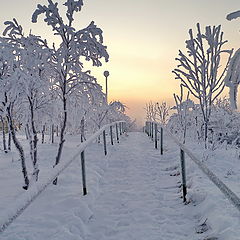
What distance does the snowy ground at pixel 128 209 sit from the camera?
350cm

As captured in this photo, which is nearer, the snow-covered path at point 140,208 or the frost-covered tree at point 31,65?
the snow-covered path at point 140,208

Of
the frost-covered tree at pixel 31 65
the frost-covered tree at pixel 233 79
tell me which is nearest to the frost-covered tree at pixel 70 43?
the frost-covered tree at pixel 31 65

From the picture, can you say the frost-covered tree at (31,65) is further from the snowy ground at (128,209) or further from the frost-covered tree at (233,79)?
the frost-covered tree at (233,79)

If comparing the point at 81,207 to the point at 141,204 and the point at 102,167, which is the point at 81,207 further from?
the point at 102,167

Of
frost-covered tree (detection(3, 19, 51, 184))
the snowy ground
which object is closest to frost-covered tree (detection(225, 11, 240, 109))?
the snowy ground

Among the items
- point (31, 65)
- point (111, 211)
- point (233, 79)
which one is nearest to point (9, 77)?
point (31, 65)

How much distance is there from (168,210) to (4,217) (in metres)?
3.00

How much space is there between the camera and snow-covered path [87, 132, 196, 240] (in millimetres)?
3613

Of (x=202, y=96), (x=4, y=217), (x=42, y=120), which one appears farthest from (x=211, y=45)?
(x=4, y=217)

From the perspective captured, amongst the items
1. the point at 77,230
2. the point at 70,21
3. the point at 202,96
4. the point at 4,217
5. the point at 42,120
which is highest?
the point at 70,21

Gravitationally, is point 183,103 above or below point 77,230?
above

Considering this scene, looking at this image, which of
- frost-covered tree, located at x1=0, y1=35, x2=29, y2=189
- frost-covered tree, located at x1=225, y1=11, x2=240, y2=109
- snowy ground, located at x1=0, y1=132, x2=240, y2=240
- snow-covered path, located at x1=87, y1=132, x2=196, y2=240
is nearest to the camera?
frost-covered tree, located at x1=225, y1=11, x2=240, y2=109

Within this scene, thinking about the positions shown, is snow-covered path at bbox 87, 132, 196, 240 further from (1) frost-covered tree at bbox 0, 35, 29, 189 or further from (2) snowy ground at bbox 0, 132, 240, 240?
(1) frost-covered tree at bbox 0, 35, 29, 189

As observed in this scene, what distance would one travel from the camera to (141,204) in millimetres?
4629
